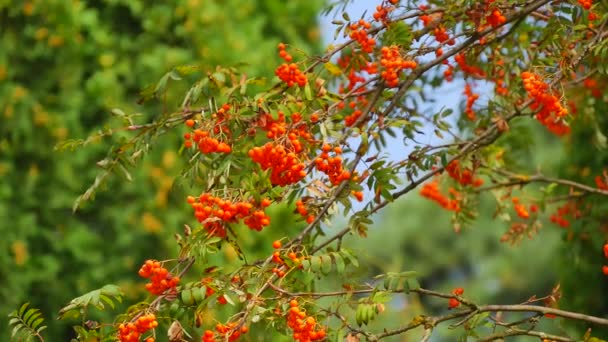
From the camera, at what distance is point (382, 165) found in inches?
116

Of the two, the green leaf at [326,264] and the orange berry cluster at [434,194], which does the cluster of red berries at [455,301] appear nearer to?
the green leaf at [326,264]

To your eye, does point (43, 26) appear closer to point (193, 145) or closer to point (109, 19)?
point (109, 19)

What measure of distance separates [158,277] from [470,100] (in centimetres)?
165

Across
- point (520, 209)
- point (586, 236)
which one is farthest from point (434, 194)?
point (586, 236)

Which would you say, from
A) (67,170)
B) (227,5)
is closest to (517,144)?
(227,5)

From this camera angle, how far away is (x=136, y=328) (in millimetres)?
2562

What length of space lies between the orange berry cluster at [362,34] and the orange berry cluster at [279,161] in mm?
630

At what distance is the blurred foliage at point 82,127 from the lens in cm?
558

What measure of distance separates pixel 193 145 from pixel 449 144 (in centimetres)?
93

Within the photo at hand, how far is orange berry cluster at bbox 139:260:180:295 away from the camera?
2.67 m

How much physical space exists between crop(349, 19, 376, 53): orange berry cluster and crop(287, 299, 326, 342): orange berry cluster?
3.16 ft

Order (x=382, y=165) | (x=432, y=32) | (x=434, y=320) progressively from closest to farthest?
(x=434, y=320) → (x=382, y=165) → (x=432, y=32)

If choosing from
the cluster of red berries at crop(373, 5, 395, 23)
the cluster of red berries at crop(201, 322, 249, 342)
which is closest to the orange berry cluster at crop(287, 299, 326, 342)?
the cluster of red berries at crop(201, 322, 249, 342)

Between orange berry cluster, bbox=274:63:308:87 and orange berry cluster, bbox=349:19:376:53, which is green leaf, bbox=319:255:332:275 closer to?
orange berry cluster, bbox=274:63:308:87
